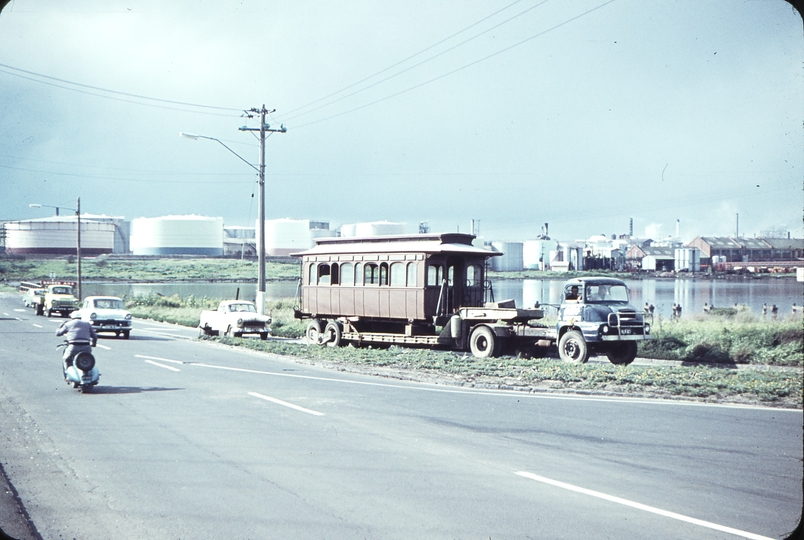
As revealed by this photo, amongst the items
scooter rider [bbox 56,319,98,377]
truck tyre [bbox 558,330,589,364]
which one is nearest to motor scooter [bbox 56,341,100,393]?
scooter rider [bbox 56,319,98,377]

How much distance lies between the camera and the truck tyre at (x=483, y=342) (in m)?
21.4

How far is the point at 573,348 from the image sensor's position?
19844 mm

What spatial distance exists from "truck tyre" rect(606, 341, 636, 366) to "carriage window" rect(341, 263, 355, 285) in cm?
972

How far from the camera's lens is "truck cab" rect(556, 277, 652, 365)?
19250 millimetres

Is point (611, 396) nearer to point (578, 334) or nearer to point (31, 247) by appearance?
point (578, 334)

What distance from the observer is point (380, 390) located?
1444 cm

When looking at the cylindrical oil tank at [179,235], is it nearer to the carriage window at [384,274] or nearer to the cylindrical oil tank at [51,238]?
the cylindrical oil tank at [51,238]

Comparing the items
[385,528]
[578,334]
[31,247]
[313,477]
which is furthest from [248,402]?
[31,247]

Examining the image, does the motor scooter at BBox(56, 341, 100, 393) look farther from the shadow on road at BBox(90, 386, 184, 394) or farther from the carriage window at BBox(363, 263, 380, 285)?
the carriage window at BBox(363, 263, 380, 285)

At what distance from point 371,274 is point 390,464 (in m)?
17.3

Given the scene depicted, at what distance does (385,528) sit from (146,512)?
2.20 metres

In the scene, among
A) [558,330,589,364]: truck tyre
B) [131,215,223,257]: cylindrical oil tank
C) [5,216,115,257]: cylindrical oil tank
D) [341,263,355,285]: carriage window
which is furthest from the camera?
[131,215,223,257]: cylindrical oil tank

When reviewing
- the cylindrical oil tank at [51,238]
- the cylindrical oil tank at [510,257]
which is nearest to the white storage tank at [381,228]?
the cylindrical oil tank at [510,257]

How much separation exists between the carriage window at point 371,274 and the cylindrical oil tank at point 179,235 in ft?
343
